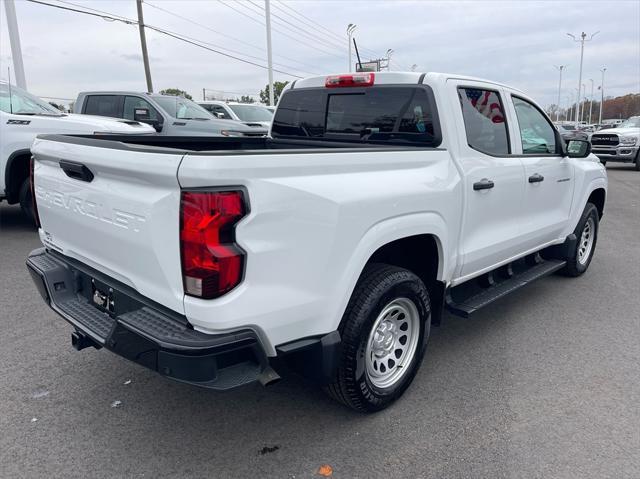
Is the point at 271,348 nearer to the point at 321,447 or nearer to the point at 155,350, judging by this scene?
the point at 155,350

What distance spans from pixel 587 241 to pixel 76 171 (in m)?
5.31

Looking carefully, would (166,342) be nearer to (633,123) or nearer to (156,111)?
(156,111)

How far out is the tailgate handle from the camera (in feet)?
8.59

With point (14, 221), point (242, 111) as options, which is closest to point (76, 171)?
point (14, 221)

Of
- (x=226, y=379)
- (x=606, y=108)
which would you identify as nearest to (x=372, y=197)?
(x=226, y=379)

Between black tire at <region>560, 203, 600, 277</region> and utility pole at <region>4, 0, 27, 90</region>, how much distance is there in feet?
40.1

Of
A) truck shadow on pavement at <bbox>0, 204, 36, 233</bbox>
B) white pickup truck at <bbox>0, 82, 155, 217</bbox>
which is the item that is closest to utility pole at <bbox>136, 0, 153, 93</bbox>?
truck shadow on pavement at <bbox>0, 204, 36, 233</bbox>

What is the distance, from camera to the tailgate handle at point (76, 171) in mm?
2619

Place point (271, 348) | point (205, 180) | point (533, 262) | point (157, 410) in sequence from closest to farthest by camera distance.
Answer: point (205, 180) → point (271, 348) → point (157, 410) → point (533, 262)

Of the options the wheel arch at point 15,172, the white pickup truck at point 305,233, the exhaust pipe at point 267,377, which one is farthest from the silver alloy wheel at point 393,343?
the wheel arch at point 15,172

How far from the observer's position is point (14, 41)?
40.0 feet

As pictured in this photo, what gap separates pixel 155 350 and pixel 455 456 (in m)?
1.61

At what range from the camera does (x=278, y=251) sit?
2262 millimetres

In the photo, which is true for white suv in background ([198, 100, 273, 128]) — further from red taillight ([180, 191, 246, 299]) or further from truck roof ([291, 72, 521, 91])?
red taillight ([180, 191, 246, 299])
